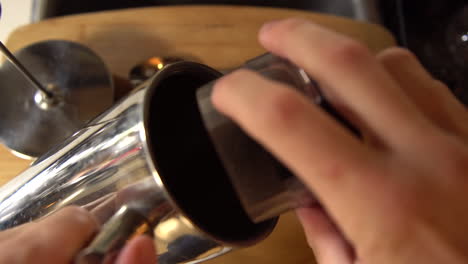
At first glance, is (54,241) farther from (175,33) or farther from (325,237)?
(175,33)

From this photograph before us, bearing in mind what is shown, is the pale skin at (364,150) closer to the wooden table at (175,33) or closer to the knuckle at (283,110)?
the knuckle at (283,110)

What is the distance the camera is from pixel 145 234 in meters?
0.28

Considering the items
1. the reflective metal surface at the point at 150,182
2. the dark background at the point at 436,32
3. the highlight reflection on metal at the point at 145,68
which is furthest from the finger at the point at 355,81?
the dark background at the point at 436,32

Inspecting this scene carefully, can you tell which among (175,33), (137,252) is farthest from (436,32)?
(137,252)

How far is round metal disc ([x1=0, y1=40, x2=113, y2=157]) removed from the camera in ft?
1.68

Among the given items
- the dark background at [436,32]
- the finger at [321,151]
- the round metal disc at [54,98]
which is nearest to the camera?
the finger at [321,151]

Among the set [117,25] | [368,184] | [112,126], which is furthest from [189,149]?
[117,25]

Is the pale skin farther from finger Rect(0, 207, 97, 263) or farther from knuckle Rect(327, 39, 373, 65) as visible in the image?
finger Rect(0, 207, 97, 263)

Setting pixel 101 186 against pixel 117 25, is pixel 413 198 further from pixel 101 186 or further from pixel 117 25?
pixel 117 25

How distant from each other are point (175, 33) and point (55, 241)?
0.39m

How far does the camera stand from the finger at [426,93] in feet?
0.83

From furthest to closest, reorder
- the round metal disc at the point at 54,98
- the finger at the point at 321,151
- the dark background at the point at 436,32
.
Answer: the dark background at the point at 436,32 → the round metal disc at the point at 54,98 → the finger at the point at 321,151

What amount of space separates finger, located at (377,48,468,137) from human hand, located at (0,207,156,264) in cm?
18

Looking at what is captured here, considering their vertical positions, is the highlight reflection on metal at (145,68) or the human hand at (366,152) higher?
the human hand at (366,152)
